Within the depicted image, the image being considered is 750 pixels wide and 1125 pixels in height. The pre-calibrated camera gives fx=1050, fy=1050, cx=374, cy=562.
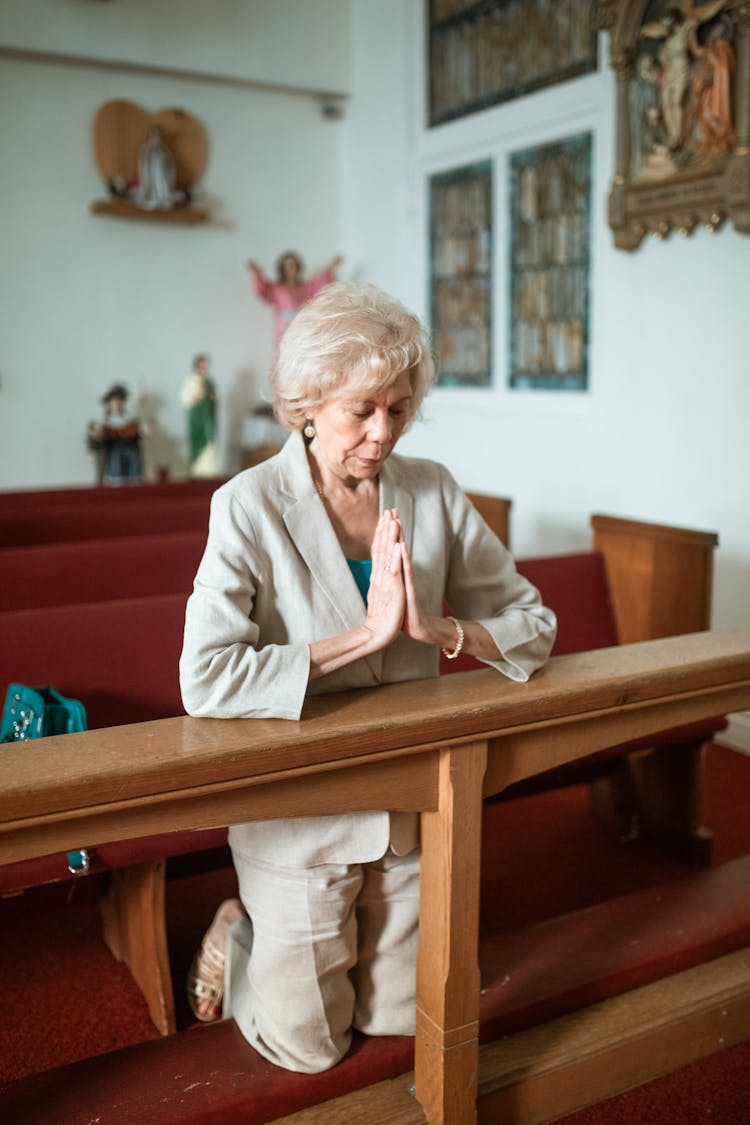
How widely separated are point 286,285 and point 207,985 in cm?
625

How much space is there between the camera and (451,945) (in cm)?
178

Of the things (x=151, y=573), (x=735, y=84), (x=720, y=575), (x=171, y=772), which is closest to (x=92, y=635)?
(x=151, y=573)

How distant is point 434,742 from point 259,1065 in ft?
2.37

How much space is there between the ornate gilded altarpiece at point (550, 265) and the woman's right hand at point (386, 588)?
4267mm

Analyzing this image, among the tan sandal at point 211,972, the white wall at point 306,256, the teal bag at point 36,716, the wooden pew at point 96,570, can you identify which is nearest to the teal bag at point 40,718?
the teal bag at point 36,716

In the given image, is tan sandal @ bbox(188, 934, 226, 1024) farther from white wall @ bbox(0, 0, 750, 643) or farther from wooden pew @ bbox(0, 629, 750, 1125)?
white wall @ bbox(0, 0, 750, 643)

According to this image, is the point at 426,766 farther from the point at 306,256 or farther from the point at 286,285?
the point at 306,256

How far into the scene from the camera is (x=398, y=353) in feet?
6.09

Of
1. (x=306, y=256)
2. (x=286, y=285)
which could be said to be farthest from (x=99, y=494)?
(x=306, y=256)

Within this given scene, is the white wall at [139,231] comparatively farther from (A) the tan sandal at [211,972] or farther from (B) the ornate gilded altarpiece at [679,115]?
(A) the tan sandal at [211,972]

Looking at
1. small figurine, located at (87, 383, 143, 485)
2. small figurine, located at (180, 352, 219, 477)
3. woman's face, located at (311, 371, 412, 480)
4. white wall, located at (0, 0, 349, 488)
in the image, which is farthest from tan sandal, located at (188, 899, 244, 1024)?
white wall, located at (0, 0, 349, 488)

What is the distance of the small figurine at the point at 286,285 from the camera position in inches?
307

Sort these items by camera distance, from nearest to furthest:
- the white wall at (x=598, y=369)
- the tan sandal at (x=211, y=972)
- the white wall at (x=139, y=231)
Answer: the tan sandal at (x=211, y=972)
the white wall at (x=598, y=369)
the white wall at (x=139, y=231)

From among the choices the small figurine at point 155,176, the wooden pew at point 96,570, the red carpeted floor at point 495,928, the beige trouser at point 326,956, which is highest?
the small figurine at point 155,176
